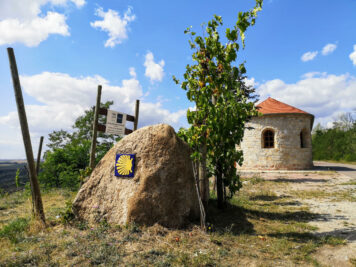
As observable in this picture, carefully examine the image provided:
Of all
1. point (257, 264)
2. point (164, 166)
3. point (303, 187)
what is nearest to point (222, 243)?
point (257, 264)

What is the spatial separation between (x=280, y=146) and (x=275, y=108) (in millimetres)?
2953

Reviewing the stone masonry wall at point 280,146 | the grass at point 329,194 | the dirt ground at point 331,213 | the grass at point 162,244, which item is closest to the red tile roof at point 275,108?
the stone masonry wall at point 280,146

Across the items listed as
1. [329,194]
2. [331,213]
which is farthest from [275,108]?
[331,213]

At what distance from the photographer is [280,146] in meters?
15.9

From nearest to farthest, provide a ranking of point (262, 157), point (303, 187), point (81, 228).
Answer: point (81, 228), point (303, 187), point (262, 157)

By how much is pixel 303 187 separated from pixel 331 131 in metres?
28.4

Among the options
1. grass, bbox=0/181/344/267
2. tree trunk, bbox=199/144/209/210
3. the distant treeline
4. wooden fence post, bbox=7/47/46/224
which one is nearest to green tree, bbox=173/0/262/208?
tree trunk, bbox=199/144/209/210

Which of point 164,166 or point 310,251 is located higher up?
point 164,166

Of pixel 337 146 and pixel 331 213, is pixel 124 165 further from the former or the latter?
pixel 337 146

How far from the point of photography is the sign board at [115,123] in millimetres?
5762

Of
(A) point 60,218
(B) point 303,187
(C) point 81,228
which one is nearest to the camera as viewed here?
(C) point 81,228

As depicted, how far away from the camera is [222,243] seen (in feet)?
12.6

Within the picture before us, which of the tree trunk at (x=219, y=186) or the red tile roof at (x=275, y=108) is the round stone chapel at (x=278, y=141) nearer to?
the red tile roof at (x=275, y=108)

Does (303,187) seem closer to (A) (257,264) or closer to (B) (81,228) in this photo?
(A) (257,264)
